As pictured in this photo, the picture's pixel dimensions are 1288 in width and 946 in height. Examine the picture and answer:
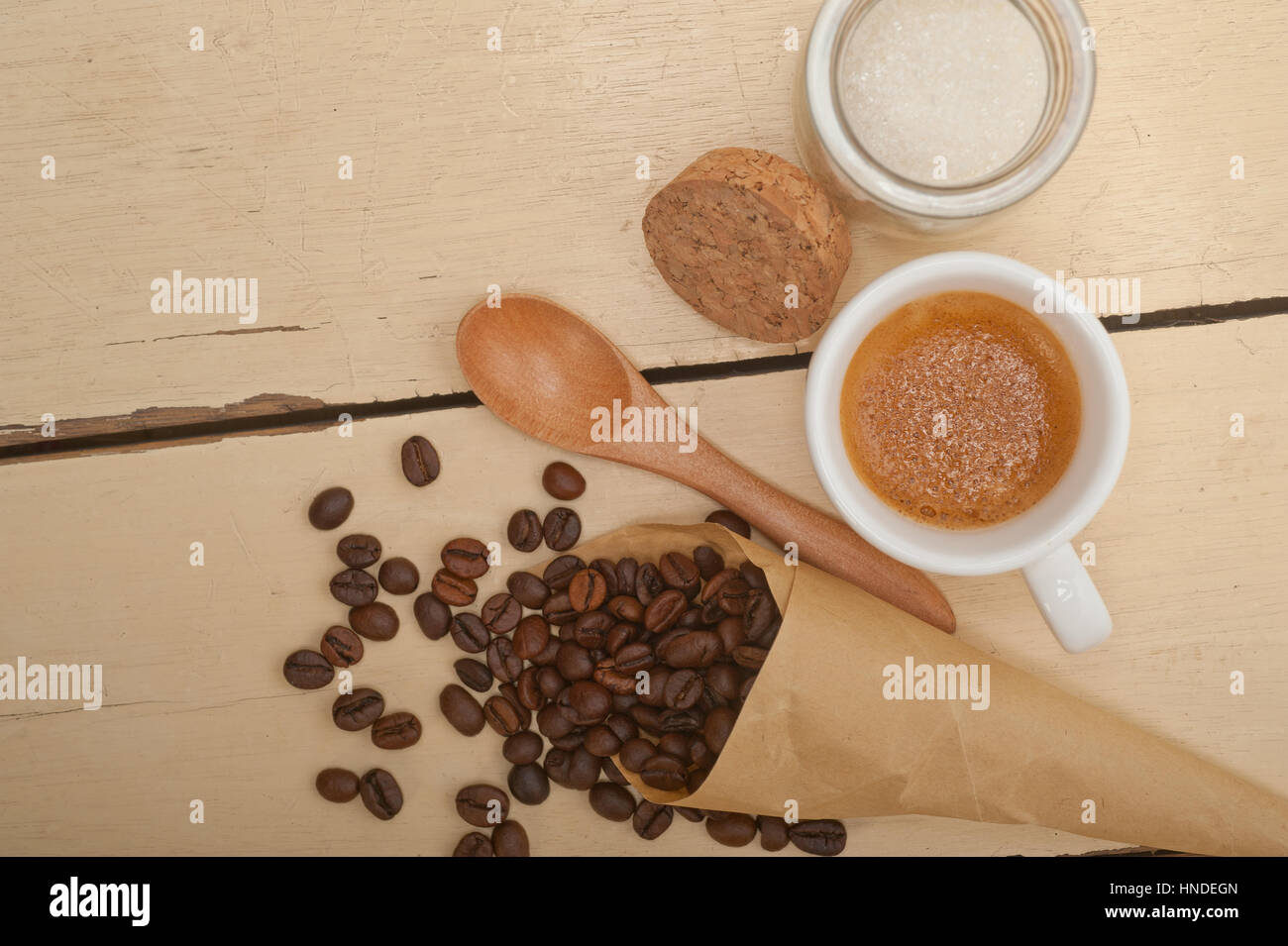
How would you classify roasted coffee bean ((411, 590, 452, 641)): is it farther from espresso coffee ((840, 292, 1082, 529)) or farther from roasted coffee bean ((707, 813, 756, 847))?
espresso coffee ((840, 292, 1082, 529))

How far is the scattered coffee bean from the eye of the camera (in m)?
1.09

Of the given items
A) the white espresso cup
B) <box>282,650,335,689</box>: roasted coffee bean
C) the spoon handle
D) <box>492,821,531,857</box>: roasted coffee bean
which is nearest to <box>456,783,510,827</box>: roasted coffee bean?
<box>492,821,531,857</box>: roasted coffee bean

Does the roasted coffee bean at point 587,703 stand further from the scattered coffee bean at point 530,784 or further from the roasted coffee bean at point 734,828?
the roasted coffee bean at point 734,828

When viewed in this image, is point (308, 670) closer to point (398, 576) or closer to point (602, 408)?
point (398, 576)

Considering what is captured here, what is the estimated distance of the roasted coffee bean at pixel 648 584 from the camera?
107 centimetres

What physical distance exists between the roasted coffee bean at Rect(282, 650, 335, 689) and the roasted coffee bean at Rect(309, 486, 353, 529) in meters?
0.16

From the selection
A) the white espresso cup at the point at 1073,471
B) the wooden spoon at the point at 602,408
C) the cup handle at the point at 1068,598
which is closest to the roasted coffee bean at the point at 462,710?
the wooden spoon at the point at 602,408

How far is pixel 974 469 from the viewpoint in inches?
37.3

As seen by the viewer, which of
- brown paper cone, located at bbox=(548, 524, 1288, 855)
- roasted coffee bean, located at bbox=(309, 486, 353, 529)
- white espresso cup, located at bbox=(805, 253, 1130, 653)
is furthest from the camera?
roasted coffee bean, located at bbox=(309, 486, 353, 529)

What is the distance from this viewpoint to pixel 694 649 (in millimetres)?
1031

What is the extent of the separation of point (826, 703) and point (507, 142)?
75 cm

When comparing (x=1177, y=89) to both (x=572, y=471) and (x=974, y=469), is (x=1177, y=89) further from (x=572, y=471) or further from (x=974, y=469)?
(x=572, y=471)

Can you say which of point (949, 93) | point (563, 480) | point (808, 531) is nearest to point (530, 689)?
point (563, 480)

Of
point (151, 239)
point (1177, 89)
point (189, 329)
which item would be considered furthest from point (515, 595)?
point (1177, 89)
